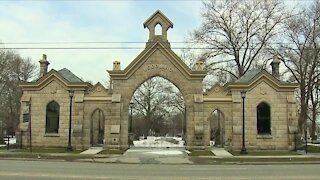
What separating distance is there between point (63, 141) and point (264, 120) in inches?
611

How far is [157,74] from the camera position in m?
31.9

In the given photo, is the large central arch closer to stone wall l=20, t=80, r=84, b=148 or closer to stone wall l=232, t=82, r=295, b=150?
stone wall l=232, t=82, r=295, b=150

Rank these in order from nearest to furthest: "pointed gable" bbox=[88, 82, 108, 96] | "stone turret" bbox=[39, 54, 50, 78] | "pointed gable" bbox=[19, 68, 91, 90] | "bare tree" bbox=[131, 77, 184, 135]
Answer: "pointed gable" bbox=[19, 68, 91, 90], "pointed gable" bbox=[88, 82, 108, 96], "stone turret" bbox=[39, 54, 50, 78], "bare tree" bbox=[131, 77, 184, 135]

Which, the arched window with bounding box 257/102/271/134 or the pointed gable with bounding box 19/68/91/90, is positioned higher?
the pointed gable with bounding box 19/68/91/90

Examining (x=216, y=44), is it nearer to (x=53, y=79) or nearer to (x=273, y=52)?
(x=273, y=52)

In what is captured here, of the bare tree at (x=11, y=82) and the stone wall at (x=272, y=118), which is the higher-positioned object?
the bare tree at (x=11, y=82)

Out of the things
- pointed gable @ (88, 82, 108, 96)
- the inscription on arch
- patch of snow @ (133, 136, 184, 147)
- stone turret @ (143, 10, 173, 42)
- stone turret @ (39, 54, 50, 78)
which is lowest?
patch of snow @ (133, 136, 184, 147)

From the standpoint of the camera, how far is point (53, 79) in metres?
32.8

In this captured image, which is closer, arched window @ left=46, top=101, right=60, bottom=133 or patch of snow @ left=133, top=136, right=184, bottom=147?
arched window @ left=46, top=101, right=60, bottom=133

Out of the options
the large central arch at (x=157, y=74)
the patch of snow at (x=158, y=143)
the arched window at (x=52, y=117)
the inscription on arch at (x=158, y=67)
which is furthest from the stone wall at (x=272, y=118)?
the arched window at (x=52, y=117)

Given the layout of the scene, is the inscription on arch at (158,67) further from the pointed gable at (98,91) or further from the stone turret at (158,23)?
the pointed gable at (98,91)

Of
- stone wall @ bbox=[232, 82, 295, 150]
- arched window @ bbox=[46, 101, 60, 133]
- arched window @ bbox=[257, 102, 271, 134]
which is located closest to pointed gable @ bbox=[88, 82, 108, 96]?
arched window @ bbox=[46, 101, 60, 133]

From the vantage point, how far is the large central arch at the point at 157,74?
3155cm

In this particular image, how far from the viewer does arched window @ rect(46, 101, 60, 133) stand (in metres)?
32.6
